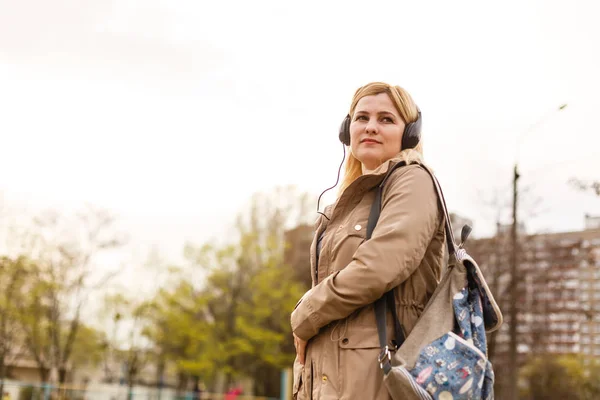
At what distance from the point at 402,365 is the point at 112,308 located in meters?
39.6

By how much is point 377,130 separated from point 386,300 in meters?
0.72

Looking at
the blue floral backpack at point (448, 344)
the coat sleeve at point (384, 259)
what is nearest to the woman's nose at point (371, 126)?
the coat sleeve at point (384, 259)

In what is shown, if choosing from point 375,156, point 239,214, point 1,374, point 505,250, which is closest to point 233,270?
point 239,214

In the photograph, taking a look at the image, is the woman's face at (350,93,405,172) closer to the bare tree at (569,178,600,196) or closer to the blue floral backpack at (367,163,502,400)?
the blue floral backpack at (367,163,502,400)

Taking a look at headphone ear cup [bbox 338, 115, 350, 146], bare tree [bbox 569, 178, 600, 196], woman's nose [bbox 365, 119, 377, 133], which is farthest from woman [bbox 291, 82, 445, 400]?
bare tree [bbox 569, 178, 600, 196]

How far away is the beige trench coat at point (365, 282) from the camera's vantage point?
2354mm

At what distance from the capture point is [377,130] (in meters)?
2.80

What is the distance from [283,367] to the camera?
36688 millimetres

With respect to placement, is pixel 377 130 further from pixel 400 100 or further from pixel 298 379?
pixel 298 379

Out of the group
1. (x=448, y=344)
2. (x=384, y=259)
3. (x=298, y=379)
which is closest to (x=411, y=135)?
(x=384, y=259)

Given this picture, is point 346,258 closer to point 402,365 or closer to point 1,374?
point 402,365

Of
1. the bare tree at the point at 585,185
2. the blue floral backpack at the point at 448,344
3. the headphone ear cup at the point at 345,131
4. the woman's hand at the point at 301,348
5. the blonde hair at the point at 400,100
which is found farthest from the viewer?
the bare tree at the point at 585,185

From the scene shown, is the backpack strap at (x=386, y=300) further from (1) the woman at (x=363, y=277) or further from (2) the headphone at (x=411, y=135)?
(2) the headphone at (x=411, y=135)

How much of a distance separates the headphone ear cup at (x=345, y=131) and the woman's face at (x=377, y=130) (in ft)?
0.51
